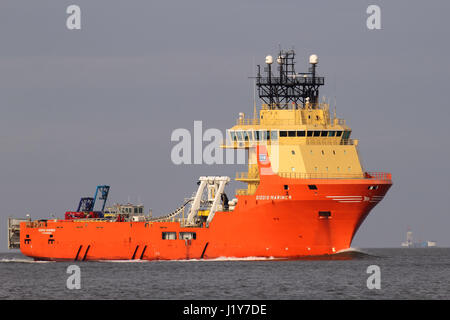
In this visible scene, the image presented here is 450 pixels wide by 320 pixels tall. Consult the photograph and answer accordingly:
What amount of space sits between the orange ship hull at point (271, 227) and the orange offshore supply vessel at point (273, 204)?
0.06 meters

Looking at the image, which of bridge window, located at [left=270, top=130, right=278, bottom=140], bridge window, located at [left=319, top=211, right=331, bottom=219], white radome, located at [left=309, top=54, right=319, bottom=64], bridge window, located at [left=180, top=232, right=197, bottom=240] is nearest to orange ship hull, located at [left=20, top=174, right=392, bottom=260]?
bridge window, located at [left=319, top=211, right=331, bottom=219]

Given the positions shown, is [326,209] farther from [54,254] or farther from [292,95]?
[54,254]

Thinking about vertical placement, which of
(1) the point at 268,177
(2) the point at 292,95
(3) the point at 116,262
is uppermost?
(2) the point at 292,95

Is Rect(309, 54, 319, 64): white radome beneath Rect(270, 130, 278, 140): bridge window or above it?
above

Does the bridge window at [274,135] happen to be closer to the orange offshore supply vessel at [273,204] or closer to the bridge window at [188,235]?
the orange offshore supply vessel at [273,204]

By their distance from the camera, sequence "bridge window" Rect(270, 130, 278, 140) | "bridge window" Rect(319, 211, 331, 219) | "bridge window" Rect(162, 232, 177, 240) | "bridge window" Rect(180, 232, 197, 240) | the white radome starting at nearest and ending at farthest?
"bridge window" Rect(319, 211, 331, 219) → "bridge window" Rect(270, 130, 278, 140) → "bridge window" Rect(180, 232, 197, 240) → the white radome → "bridge window" Rect(162, 232, 177, 240)

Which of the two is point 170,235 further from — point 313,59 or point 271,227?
point 313,59

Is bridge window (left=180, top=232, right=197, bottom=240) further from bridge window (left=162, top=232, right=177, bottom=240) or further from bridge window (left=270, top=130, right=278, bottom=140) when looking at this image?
bridge window (left=270, top=130, right=278, bottom=140)

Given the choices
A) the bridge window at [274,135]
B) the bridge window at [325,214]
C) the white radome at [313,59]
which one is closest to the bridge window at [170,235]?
the bridge window at [274,135]

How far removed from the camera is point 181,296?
52.2 metres

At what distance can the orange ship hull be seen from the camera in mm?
67750

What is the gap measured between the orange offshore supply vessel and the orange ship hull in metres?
0.06
